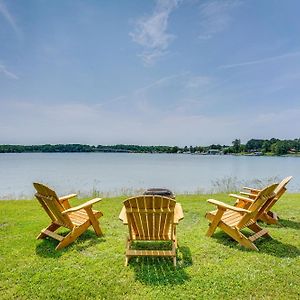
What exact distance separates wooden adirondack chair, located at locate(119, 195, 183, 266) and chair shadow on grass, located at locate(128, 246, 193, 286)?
5.6 inches

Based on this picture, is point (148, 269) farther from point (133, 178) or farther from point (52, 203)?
point (133, 178)

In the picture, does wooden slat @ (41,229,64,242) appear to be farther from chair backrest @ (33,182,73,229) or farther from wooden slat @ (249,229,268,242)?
wooden slat @ (249,229,268,242)

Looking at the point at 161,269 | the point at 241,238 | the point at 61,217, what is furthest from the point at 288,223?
the point at 61,217

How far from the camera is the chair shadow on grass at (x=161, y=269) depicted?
12.1 ft

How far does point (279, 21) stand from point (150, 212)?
11.1m

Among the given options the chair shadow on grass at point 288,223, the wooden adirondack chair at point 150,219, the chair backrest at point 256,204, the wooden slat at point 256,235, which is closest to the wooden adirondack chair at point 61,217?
the wooden adirondack chair at point 150,219

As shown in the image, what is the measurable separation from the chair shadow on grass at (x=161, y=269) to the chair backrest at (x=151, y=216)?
36cm

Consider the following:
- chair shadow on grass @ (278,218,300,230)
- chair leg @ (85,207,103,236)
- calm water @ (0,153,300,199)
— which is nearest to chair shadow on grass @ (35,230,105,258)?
chair leg @ (85,207,103,236)

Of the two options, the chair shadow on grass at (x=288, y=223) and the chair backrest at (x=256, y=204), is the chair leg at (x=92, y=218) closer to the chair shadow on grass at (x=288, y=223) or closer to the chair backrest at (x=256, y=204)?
the chair backrest at (x=256, y=204)

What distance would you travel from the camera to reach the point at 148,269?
4.01 m

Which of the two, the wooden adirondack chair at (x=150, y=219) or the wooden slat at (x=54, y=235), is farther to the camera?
the wooden slat at (x=54, y=235)

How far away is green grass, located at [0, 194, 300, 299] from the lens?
3.39 meters

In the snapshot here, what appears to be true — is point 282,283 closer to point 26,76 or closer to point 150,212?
point 150,212

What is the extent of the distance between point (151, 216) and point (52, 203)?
166cm
